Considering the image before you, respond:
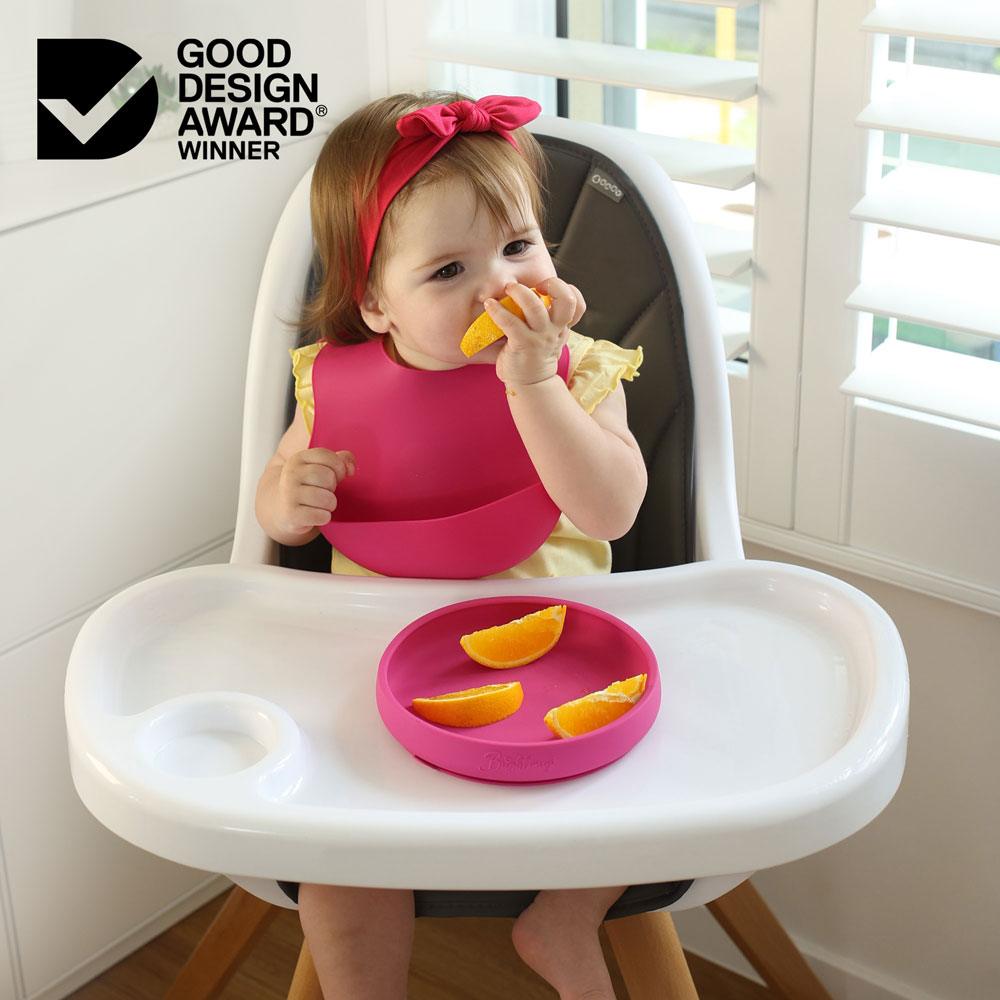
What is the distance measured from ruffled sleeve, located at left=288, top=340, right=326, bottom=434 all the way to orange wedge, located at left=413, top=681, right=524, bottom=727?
1.19 ft

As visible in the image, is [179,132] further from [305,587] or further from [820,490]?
[820,490]

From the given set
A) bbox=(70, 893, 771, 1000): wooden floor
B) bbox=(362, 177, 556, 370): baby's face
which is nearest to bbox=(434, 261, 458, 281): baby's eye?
bbox=(362, 177, 556, 370): baby's face

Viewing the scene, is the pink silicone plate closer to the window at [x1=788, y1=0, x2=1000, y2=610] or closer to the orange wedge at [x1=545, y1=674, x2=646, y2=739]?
the orange wedge at [x1=545, y1=674, x2=646, y2=739]

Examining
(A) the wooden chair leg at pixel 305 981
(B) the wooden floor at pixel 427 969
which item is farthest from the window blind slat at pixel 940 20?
(B) the wooden floor at pixel 427 969

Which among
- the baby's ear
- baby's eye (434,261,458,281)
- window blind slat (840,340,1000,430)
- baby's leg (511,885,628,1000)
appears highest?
baby's eye (434,261,458,281)

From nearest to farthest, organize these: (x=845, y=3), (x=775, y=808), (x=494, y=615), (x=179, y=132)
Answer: (x=775, y=808) < (x=494, y=615) < (x=845, y=3) < (x=179, y=132)

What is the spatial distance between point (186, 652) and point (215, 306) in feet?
1.89

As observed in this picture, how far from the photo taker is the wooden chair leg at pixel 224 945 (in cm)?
147

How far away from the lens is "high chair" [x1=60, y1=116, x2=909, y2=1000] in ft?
2.83

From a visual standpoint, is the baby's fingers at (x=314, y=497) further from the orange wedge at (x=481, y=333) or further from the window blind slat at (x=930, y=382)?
the window blind slat at (x=930, y=382)

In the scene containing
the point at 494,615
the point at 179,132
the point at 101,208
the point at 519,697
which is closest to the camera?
the point at 519,697

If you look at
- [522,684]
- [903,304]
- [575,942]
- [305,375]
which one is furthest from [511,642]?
[903,304]

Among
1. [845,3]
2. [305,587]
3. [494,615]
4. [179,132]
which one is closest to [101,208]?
[179,132]

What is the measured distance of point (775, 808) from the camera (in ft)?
2.85
